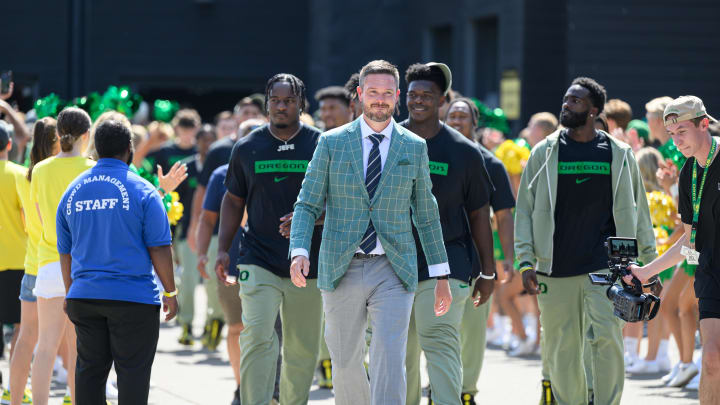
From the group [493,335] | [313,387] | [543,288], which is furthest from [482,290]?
[493,335]

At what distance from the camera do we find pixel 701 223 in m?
6.62

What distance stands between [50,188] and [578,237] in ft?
10.6

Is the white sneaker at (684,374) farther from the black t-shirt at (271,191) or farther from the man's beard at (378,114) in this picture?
the man's beard at (378,114)

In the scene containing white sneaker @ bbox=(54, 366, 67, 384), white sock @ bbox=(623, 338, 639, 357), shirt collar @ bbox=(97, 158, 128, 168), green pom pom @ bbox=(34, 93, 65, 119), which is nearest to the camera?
shirt collar @ bbox=(97, 158, 128, 168)

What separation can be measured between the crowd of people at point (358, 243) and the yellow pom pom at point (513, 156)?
1847 millimetres

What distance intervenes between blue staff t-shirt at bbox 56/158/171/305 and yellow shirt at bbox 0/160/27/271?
6.96ft

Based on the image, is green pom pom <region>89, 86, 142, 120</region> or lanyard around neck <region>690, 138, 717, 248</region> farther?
green pom pom <region>89, 86, 142, 120</region>

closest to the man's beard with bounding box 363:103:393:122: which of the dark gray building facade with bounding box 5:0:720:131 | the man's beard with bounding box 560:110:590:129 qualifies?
the man's beard with bounding box 560:110:590:129

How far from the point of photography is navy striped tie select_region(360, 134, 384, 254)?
6191mm

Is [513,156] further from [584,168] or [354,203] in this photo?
[354,203]

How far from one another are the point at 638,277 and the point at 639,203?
3.89 feet

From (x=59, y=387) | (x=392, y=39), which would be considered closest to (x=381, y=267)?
(x=59, y=387)

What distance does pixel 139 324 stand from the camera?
629 centimetres

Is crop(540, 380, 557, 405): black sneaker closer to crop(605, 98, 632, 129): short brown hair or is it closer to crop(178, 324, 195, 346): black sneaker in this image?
crop(605, 98, 632, 129): short brown hair
